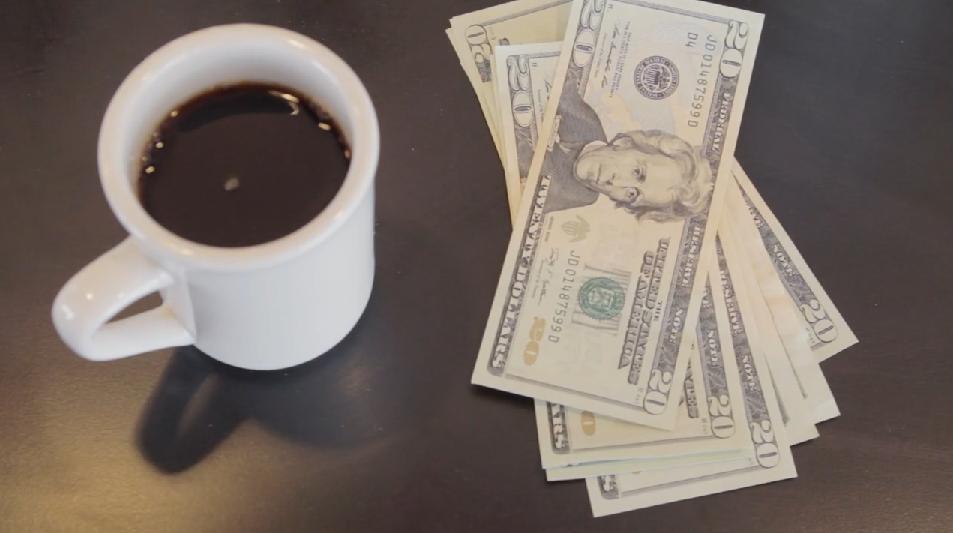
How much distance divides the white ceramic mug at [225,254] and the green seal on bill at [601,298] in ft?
0.52

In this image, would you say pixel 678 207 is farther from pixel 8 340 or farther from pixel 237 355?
pixel 8 340

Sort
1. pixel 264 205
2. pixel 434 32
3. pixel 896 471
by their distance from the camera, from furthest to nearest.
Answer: pixel 434 32 → pixel 896 471 → pixel 264 205

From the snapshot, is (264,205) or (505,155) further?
(505,155)

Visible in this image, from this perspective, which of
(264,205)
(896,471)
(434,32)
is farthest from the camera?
(434,32)

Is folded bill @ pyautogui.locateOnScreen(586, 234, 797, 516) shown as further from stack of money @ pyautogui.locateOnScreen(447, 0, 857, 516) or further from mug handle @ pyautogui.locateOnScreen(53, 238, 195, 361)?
mug handle @ pyautogui.locateOnScreen(53, 238, 195, 361)

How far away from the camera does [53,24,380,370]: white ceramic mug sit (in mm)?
376

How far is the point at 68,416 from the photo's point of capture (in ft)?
1.69

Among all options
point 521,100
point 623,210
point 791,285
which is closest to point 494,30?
point 521,100

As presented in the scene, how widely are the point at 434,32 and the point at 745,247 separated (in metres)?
0.28

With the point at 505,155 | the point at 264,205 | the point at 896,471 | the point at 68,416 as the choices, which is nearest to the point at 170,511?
the point at 68,416

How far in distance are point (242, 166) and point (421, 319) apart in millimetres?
161

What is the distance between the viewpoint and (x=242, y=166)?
45 centimetres

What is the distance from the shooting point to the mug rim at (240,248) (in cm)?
37

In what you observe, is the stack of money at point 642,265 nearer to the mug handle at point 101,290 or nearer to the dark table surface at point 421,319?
the dark table surface at point 421,319
